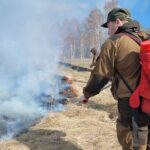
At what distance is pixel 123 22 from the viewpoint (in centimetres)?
490

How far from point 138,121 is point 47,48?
11916 mm

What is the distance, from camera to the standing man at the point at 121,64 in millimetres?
4680

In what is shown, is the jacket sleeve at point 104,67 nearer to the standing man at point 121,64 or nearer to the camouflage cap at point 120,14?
the standing man at point 121,64

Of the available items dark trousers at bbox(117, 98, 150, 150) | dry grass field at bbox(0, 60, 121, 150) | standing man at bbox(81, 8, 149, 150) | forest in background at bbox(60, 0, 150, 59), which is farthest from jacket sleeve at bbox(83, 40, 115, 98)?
forest in background at bbox(60, 0, 150, 59)

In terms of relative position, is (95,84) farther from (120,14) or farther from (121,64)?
(120,14)

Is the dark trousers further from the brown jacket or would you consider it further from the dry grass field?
the dry grass field

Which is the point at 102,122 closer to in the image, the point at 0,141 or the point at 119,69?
the point at 0,141

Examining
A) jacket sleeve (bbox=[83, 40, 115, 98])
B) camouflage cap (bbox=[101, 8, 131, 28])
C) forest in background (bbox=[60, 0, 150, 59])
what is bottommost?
forest in background (bbox=[60, 0, 150, 59])

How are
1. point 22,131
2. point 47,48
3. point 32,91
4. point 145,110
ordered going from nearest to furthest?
point 145,110, point 22,131, point 32,91, point 47,48

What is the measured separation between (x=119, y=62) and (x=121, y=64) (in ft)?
0.11

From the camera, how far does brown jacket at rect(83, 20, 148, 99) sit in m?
4.67

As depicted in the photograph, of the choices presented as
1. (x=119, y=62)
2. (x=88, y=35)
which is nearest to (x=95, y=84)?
(x=119, y=62)

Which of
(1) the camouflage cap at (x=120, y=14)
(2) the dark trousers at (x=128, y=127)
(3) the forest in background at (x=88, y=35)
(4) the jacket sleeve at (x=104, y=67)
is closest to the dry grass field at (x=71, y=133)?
(2) the dark trousers at (x=128, y=127)

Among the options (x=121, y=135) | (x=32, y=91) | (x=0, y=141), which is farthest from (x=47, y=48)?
(x=121, y=135)
